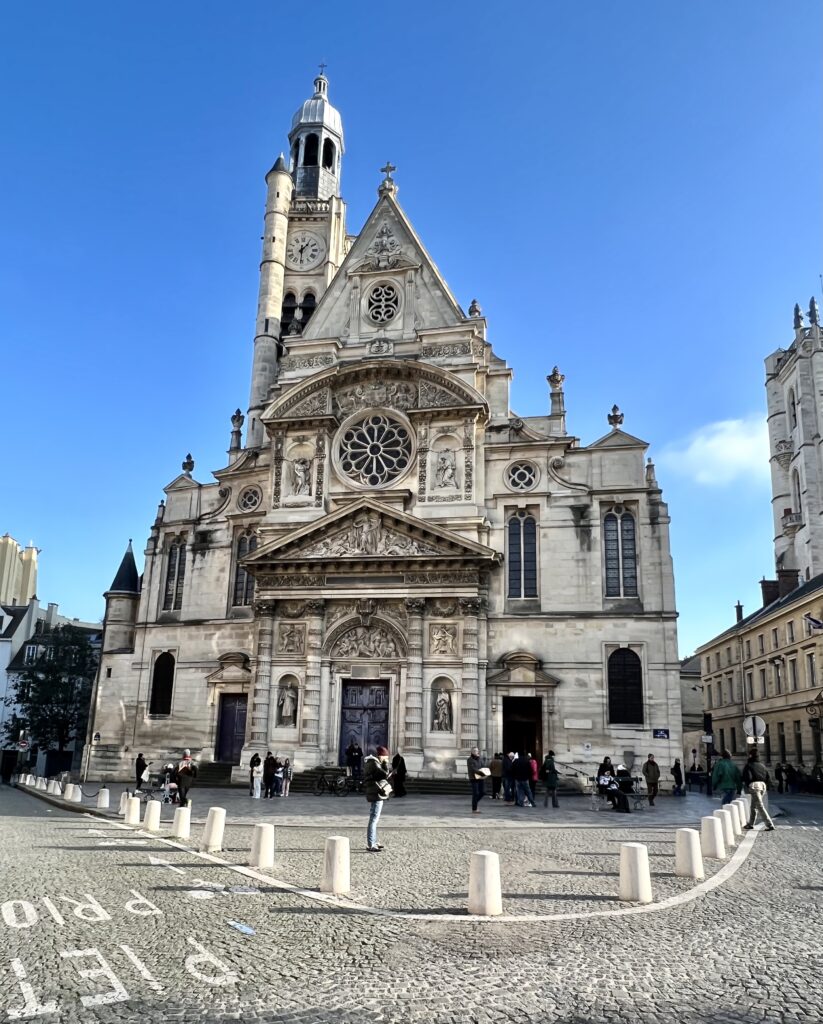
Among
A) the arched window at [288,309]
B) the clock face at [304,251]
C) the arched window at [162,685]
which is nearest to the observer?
the arched window at [162,685]

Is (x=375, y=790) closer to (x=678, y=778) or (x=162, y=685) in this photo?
(x=678, y=778)

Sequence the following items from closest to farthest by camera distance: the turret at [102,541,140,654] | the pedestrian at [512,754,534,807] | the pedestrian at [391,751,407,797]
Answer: the pedestrian at [512,754,534,807]
the pedestrian at [391,751,407,797]
the turret at [102,541,140,654]

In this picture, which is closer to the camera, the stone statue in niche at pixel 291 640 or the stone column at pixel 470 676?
the stone column at pixel 470 676

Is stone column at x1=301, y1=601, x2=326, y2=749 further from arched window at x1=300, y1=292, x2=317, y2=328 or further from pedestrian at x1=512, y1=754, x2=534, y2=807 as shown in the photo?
arched window at x1=300, y1=292, x2=317, y2=328

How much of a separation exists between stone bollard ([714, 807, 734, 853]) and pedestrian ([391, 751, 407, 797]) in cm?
1226

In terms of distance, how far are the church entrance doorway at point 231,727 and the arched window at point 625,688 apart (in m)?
15.0

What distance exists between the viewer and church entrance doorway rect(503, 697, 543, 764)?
31812 millimetres

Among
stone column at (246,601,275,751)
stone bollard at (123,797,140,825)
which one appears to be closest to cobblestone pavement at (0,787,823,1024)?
stone bollard at (123,797,140,825)

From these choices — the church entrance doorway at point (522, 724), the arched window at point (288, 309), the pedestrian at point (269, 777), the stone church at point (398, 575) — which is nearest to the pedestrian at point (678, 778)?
the stone church at point (398, 575)

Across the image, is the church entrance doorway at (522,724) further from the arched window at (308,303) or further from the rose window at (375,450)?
the arched window at (308,303)

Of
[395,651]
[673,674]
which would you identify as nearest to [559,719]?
[673,674]

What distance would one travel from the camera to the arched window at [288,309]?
4612 centimetres

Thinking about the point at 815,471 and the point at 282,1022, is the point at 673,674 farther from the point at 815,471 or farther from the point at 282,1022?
the point at 815,471

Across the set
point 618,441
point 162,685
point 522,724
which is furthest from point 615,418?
point 162,685
